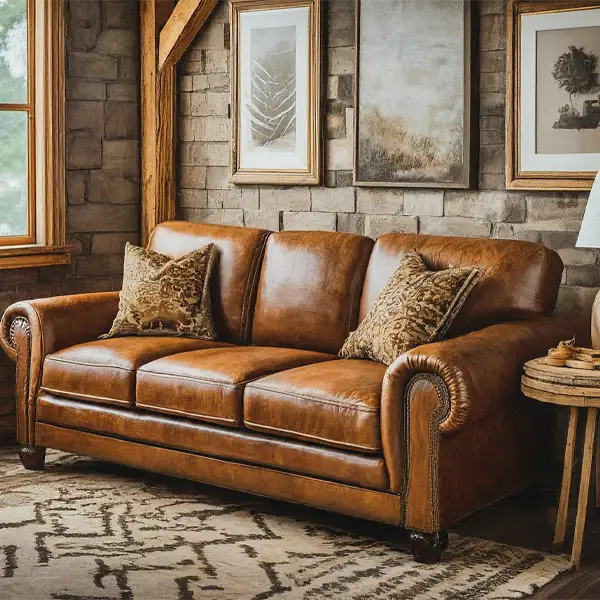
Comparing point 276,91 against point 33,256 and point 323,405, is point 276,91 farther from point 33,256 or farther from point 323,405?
point 323,405

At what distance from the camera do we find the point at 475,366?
3.45 metres

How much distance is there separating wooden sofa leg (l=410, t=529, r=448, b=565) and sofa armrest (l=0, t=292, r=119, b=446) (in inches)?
71.7

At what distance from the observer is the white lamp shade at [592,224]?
11.9ft

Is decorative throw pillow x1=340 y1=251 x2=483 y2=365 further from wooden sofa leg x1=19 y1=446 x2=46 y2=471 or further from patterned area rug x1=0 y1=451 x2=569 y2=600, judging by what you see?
wooden sofa leg x1=19 y1=446 x2=46 y2=471

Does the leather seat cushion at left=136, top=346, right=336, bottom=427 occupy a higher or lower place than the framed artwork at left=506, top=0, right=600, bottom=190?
lower

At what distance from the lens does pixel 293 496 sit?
3.79 metres

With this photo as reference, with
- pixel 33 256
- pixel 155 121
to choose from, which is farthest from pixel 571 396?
pixel 155 121

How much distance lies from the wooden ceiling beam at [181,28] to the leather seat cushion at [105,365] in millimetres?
1680

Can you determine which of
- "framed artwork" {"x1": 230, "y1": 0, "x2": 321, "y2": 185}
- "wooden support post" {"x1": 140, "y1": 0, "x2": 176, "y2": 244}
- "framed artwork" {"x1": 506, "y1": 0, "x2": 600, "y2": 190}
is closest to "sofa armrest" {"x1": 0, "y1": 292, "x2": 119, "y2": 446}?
"wooden support post" {"x1": 140, "y1": 0, "x2": 176, "y2": 244}

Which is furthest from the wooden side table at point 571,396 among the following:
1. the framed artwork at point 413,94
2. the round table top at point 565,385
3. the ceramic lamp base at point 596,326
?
the framed artwork at point 413,94

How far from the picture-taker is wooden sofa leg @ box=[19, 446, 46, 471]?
4.60 metres

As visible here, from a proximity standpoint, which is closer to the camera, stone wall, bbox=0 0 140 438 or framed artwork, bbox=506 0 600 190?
framed artwork, bbox=506 0 600 190

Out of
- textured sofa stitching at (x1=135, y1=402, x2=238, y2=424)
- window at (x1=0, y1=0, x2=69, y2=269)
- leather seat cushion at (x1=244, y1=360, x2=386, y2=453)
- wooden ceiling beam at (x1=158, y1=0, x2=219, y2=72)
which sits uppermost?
wooden ceiling beam at (x1=158, y1=0, x2=219, y2=72)

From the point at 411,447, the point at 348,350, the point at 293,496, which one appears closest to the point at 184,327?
the point at 348,350
